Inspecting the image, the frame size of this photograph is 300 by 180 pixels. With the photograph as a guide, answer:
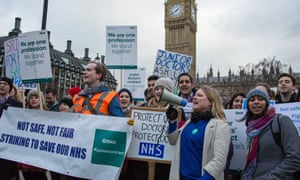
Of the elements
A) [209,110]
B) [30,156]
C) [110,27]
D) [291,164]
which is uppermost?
[110,27]

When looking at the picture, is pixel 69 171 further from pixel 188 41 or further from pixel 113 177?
pixel 188 41

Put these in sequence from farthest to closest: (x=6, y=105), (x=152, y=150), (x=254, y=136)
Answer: (x=6, y=105), (x=152, y=150), (x=254, y=136)

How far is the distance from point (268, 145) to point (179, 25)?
233 feet

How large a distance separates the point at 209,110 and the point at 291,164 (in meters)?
0.83

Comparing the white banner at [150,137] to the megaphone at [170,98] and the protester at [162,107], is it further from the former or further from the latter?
the megaphone at [170,98]

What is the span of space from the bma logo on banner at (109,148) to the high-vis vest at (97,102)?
254mm

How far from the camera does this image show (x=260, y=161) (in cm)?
253

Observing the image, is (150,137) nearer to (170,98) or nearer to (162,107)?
(162,107)

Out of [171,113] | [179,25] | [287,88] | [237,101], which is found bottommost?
[171,113]

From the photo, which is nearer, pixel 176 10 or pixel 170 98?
pixel 170 98

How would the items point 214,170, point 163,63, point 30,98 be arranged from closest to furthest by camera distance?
point 214,170 < point 30,98 < point 163,63

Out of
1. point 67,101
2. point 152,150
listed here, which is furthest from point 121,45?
point 152,150

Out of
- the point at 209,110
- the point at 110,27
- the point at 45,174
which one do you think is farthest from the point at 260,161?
the point at 110,27

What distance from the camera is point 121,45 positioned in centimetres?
616
